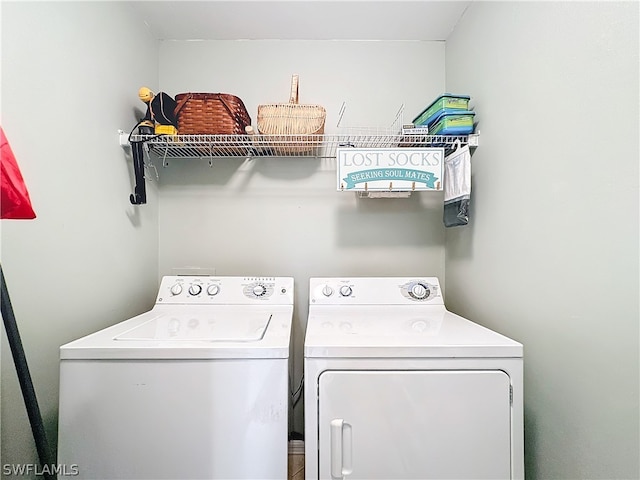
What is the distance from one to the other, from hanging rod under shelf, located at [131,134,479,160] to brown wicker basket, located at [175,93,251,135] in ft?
0.11

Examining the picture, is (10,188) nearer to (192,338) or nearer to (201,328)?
(192,338)

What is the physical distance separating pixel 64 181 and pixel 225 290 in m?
0.81

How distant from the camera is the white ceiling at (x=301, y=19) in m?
1.71

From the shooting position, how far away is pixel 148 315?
1.60 metres

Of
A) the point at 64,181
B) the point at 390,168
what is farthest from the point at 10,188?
the point at 390,168

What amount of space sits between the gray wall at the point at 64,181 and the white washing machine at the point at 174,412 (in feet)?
0.80

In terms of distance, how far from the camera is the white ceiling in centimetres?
171

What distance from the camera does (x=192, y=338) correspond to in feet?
3.79

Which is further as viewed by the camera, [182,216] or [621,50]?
[182,216]

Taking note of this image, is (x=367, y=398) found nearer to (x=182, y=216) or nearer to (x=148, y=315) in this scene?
(x=148, y=315)

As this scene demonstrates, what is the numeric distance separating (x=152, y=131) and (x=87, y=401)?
1169 mm

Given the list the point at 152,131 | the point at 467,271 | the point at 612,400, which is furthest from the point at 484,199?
the point at 152,131

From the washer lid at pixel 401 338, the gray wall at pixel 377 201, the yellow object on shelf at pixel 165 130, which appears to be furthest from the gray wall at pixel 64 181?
the washer lid at pixel 401 338

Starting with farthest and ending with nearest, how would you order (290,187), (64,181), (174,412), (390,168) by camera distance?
(290,187)
(390,168)
(64,181)
(174,412)
